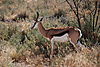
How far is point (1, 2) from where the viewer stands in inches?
902

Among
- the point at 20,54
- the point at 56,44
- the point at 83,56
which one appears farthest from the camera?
the point at 56,44

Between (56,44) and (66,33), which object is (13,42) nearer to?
(56,44)

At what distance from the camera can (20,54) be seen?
25.7 ft

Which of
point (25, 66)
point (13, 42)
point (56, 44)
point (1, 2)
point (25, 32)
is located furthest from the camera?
point (1, 2)

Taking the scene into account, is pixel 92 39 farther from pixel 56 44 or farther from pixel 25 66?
pixel 25 66

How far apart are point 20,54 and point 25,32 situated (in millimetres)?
2368

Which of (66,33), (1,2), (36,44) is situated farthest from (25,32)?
(1,2)

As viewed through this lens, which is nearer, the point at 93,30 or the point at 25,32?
the point at 93,30

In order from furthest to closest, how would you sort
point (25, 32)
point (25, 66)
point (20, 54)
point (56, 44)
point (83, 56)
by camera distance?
point (25, 32) < point (56, 44) < point (20, 54) < point (25, 66) < point (83, 56)

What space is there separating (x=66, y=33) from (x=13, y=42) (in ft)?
7.49

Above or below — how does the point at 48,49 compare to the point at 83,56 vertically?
below

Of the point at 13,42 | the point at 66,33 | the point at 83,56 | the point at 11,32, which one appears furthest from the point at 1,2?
the point at 83,56

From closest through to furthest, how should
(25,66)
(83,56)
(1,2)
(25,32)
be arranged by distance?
(83,56) → (25,66) → (25,32) → (1,2)

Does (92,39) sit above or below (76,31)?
below
